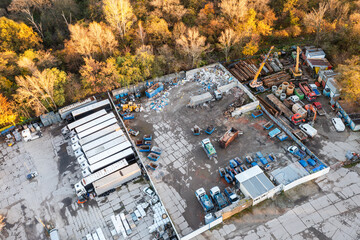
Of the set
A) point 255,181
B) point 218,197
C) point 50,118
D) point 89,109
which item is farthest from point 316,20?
point 50,118

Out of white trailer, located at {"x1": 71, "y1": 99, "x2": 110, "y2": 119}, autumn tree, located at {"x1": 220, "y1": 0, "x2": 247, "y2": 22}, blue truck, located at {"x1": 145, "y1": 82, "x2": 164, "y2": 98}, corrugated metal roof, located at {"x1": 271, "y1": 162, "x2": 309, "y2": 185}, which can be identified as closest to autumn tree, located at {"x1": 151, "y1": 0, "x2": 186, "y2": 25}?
autumn tree, located at {"x1": 220, "y1": 0, "x2": 247, "y2": 22}

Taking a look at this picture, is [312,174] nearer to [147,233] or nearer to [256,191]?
[256,191]

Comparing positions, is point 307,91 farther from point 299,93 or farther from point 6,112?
point 6,112

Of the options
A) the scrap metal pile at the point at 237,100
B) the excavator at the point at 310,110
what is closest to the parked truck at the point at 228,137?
the scrap metal pile at the point at 237,100

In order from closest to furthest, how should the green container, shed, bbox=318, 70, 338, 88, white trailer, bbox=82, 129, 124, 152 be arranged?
white trailer, bbox=82, 129, 124, 152
the green container
shed, bbox=318, 70, 338, 88

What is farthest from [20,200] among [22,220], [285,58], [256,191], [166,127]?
[285,58]

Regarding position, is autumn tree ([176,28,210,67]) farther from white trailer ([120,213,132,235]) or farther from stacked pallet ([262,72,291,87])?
white trailer ([120,213,132,235])
